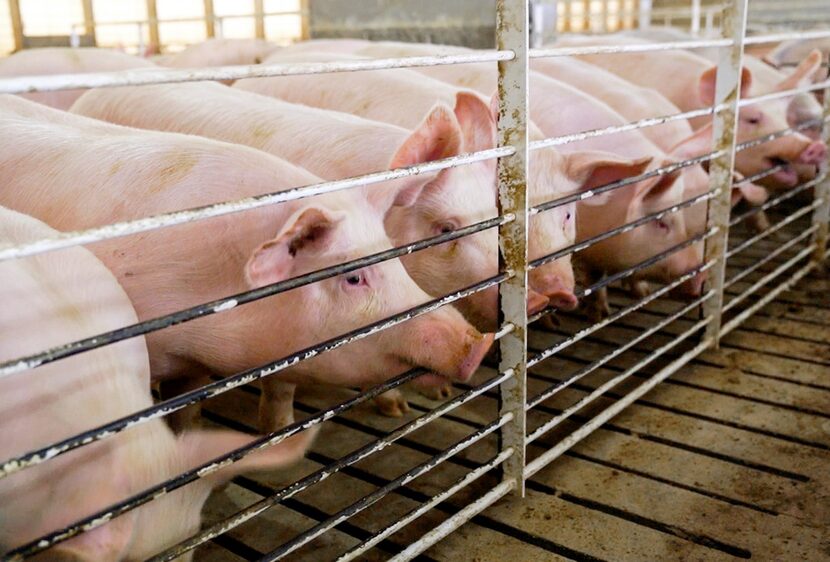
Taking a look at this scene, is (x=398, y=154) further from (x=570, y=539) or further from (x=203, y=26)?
(x=203, y=26)

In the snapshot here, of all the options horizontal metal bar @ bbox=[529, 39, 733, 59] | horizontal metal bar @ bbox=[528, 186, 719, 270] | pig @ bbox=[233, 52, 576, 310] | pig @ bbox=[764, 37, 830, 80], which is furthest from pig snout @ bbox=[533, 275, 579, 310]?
pig @ bbox=[764, 37, 830, 80]

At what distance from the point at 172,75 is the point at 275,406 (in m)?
1.48

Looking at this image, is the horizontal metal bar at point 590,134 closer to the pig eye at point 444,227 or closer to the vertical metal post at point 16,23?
the pig eye at point 444,227

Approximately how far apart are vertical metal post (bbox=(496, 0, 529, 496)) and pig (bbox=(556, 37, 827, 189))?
2.04 meters

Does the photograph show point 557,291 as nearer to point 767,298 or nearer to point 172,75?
point 172,75

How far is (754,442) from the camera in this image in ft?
8.27

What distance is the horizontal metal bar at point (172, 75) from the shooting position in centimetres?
111

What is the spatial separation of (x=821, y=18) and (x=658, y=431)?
7.46m

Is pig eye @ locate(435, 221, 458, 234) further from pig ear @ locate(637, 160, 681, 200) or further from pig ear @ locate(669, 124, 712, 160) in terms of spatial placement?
pig ear @ locate(669, 124, 712, 160)

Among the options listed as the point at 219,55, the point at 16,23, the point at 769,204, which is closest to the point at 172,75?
the point at 769,204

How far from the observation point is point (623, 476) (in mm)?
2336

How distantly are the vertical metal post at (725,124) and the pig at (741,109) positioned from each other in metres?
0.76

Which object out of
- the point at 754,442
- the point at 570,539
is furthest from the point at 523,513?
the point at 754,442

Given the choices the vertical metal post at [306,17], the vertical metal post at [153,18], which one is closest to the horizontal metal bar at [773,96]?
the vertical metal post at [306,17]
